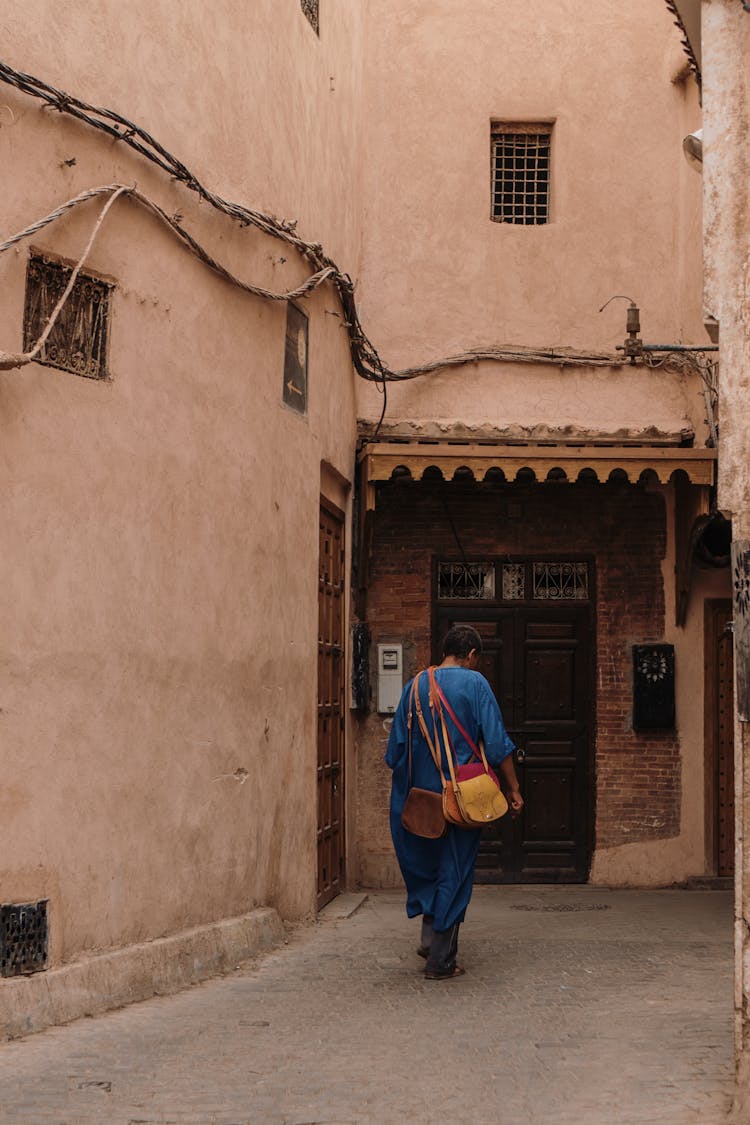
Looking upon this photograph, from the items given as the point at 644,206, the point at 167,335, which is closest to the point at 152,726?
the point at 167,335

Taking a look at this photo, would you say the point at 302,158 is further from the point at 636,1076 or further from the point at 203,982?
the point at 636,1076

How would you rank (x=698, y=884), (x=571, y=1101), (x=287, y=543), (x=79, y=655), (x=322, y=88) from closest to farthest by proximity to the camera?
(x=571, y=1101) < (x=79, y=655) < (x=287, y=543) < (x=322, y=88) < (x=698, y=884)

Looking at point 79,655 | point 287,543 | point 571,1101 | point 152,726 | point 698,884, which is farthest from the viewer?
point 698,884

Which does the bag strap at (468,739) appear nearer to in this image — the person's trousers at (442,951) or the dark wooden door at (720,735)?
the person's trousers at (442,951)

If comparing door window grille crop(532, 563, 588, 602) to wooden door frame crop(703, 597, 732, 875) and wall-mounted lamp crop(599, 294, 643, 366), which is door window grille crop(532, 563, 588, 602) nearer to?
wooden door frame crop(703, 597, 732, 875)

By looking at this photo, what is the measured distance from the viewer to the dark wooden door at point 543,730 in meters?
11.6

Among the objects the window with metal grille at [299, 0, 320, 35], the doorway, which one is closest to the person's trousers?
the doorway

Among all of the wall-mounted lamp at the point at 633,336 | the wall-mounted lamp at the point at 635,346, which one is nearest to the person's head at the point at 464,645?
the wall-mounted lamp at the point at 635,346

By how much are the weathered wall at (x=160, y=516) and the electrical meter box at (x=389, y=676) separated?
246cm

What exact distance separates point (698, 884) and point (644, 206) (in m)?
5.67

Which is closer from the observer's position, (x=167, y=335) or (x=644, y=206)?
(x=167, y=335)

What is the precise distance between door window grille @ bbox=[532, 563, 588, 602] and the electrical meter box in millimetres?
1297

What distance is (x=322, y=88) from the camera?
9.64m

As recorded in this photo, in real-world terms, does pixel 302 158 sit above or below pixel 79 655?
above
